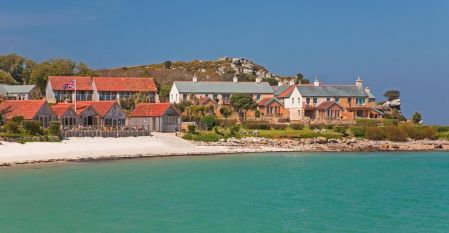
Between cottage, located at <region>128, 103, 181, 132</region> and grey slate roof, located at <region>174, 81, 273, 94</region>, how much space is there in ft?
55.4

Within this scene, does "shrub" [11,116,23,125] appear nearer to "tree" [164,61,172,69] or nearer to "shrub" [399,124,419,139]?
"shrub" [399,124,419,139]

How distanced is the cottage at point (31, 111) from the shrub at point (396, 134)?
35676 millimetres

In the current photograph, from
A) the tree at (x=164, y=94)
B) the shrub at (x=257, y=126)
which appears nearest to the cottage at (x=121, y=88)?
the tree at (x=164, y=94)

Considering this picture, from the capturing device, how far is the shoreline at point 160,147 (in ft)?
153

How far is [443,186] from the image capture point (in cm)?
3672

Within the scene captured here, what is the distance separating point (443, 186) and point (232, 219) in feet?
55.6

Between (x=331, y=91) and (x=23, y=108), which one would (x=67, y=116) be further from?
(x=331, y=91)

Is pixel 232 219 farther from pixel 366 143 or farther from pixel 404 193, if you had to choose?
pixel 366 143

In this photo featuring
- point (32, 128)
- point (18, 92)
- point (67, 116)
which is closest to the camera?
point (32, 128)

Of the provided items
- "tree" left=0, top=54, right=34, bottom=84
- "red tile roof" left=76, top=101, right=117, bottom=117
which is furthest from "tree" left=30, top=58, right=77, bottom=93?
"red tile roof" left=76, top=101, right=117, bottom=117

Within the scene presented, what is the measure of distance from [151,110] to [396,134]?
89.1ft

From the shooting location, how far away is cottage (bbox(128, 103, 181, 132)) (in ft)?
216

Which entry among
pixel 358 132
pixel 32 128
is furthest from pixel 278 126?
pixel 32 128

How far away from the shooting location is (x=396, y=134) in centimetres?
6869
